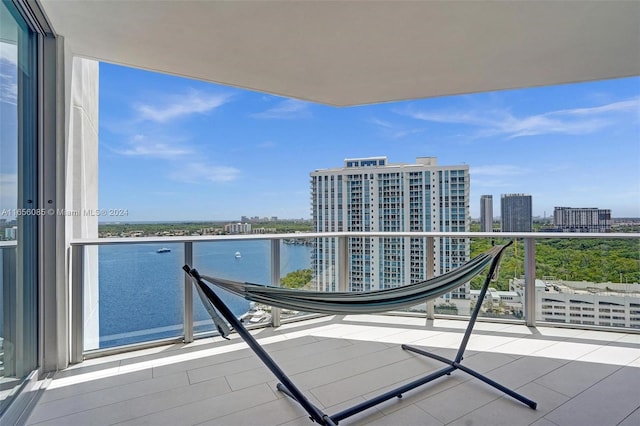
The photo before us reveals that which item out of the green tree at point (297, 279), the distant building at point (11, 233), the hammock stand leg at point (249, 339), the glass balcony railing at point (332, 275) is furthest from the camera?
the green tree at point (297, 279)

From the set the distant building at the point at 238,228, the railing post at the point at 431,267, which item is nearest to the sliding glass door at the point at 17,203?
the distant building at the point at 238,228

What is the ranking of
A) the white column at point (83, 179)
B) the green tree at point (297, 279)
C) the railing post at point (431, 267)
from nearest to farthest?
the white column at point (83, 179) < the green tree at point (297, 279) < the railing post at point (431, 267)

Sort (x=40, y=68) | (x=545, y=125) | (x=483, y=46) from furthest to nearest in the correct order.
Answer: (x=545, y=125) → (x=483, y=46) → (x=40, y=68)

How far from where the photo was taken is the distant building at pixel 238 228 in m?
3.29

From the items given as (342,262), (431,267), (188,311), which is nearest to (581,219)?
(431,267)

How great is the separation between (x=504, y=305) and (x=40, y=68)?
459 cm

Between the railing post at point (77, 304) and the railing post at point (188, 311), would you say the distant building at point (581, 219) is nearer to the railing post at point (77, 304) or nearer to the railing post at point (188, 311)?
the railing post at point (188, 311)

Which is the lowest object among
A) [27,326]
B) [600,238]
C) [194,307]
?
[194,307]

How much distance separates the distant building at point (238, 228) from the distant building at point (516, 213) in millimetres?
2954

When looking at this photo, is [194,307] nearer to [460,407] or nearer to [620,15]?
[460,407]

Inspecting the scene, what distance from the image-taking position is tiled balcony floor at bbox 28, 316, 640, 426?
5.57 feet

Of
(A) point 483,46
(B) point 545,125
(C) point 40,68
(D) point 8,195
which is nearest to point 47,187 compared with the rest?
(D) point 8,195

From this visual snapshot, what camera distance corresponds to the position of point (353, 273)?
372cm

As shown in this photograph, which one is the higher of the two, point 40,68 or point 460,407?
point 40,68
